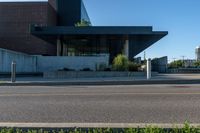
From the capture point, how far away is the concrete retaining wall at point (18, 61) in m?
32.7

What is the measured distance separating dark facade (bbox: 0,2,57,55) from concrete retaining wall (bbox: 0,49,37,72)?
93.1 ft

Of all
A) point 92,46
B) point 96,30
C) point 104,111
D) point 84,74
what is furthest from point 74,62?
point 104,111

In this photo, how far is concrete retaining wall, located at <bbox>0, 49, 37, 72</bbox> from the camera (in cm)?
3272

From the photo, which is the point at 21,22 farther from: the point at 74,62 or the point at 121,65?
the point at 121,65

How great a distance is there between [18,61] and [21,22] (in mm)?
33956

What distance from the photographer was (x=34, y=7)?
68.6 meters

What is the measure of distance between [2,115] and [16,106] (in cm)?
163

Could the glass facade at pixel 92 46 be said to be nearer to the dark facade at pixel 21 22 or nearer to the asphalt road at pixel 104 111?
the dark facade at pixel 21 22

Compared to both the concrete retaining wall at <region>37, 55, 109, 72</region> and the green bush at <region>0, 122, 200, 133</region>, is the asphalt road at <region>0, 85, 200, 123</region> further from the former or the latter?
the concrete retaining wall at <region>37, 55, 109, 72</region>

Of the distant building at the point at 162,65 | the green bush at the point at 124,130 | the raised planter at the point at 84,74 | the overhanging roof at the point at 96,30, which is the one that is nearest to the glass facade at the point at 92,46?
the overhanging roof at the point at 96,30

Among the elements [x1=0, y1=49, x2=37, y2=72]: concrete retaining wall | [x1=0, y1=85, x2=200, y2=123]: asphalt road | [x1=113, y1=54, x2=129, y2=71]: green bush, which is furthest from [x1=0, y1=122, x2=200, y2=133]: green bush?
[x1=0, y1=49, x2=37, y2=72]: concrete retaining wall

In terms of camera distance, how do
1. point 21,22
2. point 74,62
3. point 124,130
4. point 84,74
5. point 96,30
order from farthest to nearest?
point 21,22 < point 96,30 < point 74,62 < point 84,74 < point 124,130

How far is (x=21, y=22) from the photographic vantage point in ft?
227

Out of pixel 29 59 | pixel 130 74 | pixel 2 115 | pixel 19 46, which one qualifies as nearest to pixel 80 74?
pixel 130 74
